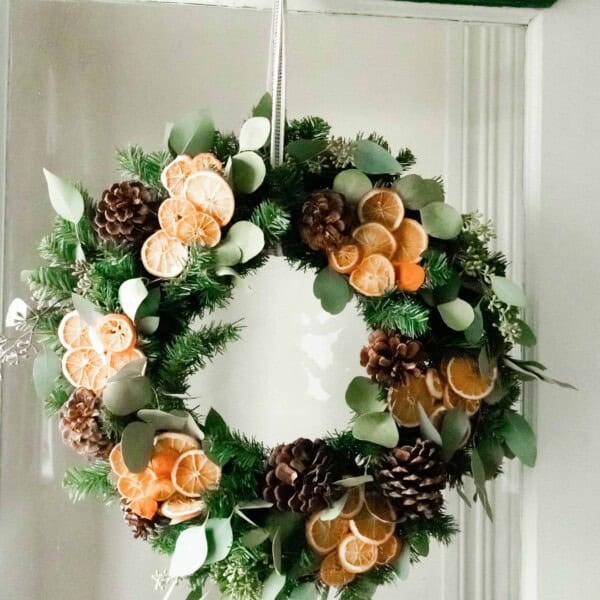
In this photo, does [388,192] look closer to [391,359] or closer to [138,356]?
[391,359]

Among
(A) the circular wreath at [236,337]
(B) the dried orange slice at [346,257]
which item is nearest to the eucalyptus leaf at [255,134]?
(A) the circular wreath at [236,337]

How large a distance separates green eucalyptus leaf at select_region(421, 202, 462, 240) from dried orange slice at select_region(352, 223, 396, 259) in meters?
0.03

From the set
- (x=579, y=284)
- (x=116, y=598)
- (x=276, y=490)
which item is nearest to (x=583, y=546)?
(x=579, y=284)

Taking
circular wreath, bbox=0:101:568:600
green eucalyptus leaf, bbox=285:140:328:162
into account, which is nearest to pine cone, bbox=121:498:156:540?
circular wreath, bbox=0:101:568:600

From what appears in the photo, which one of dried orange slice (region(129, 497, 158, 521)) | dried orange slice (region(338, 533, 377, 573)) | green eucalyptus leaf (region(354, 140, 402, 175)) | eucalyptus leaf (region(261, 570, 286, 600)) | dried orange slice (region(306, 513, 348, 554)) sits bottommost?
eucalyptus leaf (region(261, 570, 286, 600))

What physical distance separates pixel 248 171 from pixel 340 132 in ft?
0.63

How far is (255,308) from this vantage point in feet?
2.68

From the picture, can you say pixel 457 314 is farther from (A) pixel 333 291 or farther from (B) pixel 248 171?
(B) pixel 248 171

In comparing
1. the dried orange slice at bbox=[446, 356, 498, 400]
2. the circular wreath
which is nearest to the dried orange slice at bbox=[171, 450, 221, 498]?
the circular wreath

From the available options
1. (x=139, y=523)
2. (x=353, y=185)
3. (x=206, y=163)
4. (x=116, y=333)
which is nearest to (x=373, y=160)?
(x=353, y=185)

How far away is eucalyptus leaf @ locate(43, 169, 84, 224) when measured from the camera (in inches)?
26.5

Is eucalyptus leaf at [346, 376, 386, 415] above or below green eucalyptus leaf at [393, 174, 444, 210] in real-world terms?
below

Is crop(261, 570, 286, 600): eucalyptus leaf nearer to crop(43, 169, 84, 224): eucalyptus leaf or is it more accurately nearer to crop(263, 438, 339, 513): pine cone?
crop(263, 438, 339, 513): pine cone

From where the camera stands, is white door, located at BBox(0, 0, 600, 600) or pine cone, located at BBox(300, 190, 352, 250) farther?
white door, located at BBox(0, 0, 600, 600)
